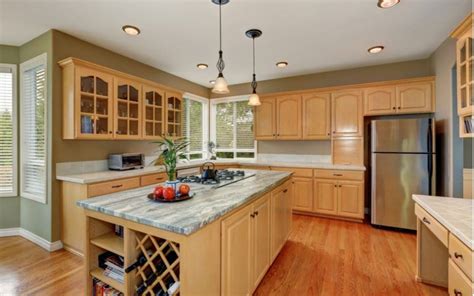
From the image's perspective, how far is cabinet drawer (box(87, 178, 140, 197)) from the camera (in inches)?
98.0

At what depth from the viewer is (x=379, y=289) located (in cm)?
200

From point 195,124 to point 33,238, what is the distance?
330 cm

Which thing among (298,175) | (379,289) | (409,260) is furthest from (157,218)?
(298,175)

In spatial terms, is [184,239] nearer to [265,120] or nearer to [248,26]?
[248,26]

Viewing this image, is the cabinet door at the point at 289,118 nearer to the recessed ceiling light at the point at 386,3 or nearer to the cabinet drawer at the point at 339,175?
the cabinet drawer at the point at 339,175

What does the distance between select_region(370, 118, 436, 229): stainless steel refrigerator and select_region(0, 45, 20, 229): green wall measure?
5195mm

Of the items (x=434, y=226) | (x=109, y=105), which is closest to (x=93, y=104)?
(x=109, y=105)

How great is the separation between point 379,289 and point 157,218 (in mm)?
2071

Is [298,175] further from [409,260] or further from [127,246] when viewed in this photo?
[127,246]

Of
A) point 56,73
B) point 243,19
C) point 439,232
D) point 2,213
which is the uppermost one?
point 243,19

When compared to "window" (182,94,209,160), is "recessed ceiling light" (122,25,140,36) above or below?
above

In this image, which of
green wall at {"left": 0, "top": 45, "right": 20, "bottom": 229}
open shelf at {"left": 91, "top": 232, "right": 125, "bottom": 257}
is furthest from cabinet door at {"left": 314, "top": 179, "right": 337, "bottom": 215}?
green wall at {"left": 0, "top": 45, "right": 20, "bottom": 229}

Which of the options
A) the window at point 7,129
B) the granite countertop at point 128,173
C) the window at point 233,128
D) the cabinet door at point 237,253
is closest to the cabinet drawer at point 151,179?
the granite countertop at point 128,173

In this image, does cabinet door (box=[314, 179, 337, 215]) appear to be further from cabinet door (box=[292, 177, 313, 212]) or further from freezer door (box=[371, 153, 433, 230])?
freezer door (box=[371, 153, 433, 230])
